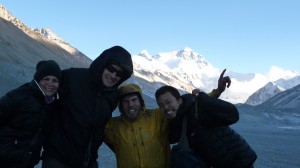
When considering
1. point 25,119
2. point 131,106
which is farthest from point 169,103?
point 25,119

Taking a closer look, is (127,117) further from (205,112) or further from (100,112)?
(205,112)

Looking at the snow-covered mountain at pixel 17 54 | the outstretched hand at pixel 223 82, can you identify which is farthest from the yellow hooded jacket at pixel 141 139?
the snow-covered mountain at pixel 17 54

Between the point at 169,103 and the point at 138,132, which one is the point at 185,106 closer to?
the point at 169,103

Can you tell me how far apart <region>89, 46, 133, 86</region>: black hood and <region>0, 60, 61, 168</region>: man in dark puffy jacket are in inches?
25.0

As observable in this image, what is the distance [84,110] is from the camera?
18.5 feet

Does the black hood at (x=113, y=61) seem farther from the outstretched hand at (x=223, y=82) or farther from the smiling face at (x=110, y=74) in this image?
the outstretched hand at (x=223, y=82)

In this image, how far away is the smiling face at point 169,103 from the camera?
18.4ft

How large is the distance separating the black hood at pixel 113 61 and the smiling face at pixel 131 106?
32cm

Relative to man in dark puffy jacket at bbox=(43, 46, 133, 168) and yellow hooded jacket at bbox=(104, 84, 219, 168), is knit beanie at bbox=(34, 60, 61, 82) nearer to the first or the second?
man in dark puffy jacket at bbox=(43, 46, 133, 168)

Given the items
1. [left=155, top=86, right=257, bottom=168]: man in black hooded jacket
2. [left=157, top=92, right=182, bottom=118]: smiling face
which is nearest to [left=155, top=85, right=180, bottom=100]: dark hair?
[left=157, top=92, right=182, bottom=118]: smiling face

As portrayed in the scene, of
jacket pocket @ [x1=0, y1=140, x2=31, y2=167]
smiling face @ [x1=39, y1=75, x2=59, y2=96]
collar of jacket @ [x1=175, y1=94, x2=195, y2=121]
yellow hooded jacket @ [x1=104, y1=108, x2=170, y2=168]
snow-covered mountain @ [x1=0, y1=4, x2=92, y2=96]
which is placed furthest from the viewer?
snow-covered mountain @ [x1=0, y1=4, x2=92, y2=96]

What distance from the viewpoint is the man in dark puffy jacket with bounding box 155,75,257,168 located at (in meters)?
5.25

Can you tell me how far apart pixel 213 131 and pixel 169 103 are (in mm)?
769

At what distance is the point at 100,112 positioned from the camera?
18.8 feet
